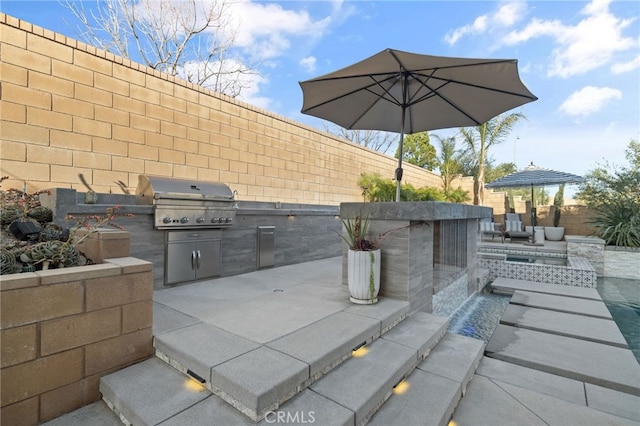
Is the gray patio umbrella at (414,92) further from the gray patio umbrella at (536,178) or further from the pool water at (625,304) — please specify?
the gray patio umbrella at (536,178)

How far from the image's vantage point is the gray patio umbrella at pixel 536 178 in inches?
368

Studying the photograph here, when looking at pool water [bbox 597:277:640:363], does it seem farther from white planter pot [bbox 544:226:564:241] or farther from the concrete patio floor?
white planter pot [bbox 544:226:564:241]

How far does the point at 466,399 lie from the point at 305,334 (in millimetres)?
1240

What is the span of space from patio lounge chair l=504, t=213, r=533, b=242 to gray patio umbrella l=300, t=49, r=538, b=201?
23.6 ft

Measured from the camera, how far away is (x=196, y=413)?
156cm

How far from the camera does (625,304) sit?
15.8ft

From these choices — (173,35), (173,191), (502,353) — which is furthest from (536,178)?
(173,35)

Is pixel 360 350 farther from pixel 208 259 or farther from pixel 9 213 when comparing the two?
pixel 9 213

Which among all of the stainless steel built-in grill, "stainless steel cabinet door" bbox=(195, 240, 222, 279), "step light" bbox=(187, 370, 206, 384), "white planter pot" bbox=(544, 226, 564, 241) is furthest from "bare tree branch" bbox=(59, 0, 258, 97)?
"white planter pot" bbox=(544, 226, 564, 241)

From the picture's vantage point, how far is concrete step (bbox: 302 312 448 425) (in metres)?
1.71

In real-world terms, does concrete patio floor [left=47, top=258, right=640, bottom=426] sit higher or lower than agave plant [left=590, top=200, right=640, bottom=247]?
lower

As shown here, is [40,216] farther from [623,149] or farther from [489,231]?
[623,149]

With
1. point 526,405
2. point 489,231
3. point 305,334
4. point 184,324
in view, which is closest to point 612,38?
point 489,231

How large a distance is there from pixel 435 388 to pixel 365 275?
1.14 meters
